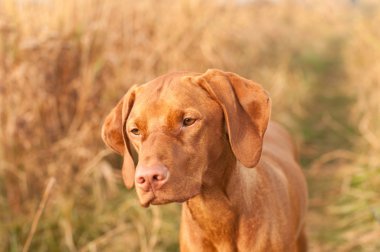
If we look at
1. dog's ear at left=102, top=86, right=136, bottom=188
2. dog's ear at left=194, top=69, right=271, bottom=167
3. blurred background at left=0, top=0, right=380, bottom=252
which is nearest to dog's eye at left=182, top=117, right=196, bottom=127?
dog's ear at left=194, top=69, right=271, bottom=167

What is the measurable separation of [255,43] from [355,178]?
4136mm

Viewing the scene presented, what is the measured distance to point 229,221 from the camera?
3.08 metres

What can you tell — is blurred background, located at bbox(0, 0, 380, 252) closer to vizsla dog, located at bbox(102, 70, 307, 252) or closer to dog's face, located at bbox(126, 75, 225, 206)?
vizsla dog, located at bbox(102, 70, 307, 252)

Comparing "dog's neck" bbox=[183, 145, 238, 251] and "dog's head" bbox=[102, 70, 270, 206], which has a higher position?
"dog's head" bbox=[102, 70, 270, 206]

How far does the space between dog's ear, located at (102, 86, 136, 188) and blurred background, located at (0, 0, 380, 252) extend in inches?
38.1

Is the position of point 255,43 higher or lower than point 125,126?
lower

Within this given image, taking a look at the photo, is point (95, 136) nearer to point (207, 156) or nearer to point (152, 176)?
point (207, 156)

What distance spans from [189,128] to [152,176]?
0.30 meters

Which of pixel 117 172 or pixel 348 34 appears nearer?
pixel 117 172

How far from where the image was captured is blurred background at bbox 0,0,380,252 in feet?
16.2

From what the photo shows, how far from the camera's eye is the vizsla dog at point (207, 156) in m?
2.68

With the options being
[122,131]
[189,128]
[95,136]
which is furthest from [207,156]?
[95,136]

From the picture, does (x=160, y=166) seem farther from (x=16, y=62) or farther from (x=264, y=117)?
(x=16, y=62)

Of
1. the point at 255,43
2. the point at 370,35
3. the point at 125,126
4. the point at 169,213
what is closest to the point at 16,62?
the point at 169,213
